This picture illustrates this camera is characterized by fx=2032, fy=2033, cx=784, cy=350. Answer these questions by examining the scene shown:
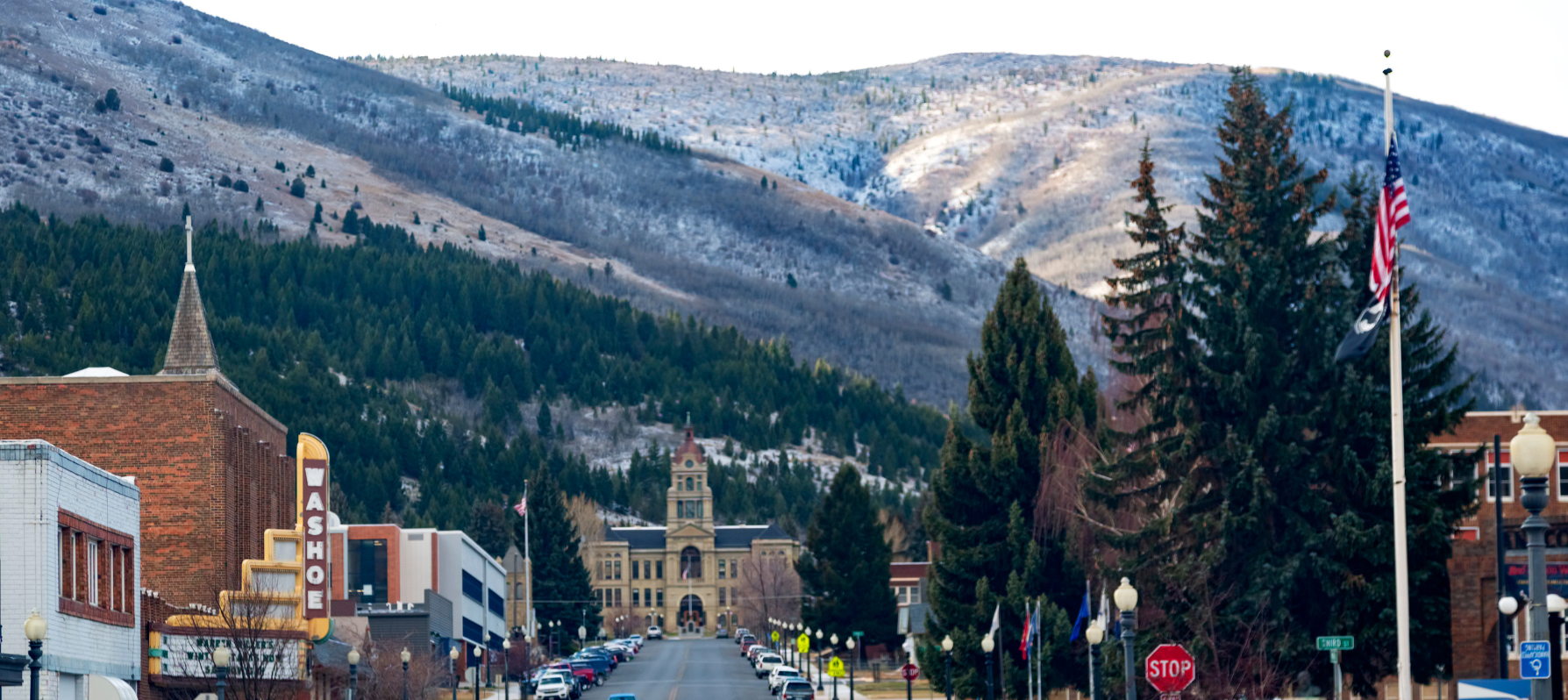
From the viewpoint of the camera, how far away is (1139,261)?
211 feet

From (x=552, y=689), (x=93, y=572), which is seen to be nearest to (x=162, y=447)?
(x=93, y=572)

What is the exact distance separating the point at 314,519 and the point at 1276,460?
2723 centimetres

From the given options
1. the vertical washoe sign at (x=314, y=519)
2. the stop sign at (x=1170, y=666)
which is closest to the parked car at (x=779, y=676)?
the vertical washoe sign at (x=314, y=519)

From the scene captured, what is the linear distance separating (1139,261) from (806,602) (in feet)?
205

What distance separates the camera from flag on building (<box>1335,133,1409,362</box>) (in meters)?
32.9

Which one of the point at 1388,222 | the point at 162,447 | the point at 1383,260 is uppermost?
the point at 1388,222

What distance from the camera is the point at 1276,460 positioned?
56000 mm

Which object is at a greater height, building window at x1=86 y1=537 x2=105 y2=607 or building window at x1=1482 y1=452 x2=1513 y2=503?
building window at x1=1482 y1=452 x2=1513 y2=503

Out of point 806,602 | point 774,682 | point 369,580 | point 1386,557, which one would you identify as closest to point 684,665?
point 806,602

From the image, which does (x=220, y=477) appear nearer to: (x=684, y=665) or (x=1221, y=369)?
(x=1221, y=369)

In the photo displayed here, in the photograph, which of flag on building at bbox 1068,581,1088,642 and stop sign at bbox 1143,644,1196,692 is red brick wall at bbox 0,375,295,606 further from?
stop sign at bbox 1143,644,1196,692

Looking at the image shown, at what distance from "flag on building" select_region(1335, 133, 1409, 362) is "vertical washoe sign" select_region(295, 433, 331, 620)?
3361 cm

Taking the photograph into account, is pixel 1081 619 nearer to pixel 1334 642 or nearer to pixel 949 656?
pixel 949 656

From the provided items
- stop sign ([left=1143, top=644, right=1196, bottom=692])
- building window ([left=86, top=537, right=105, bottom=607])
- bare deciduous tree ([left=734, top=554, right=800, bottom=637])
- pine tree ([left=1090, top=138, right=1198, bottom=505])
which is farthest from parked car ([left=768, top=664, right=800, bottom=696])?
bare deciduous tree ([left=734, top=554, right=800, bottom=637])
